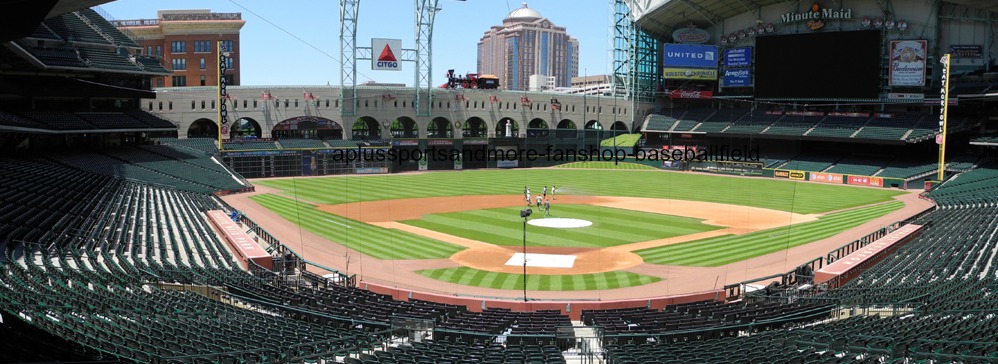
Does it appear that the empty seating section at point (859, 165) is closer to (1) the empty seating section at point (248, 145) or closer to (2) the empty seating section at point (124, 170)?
(1) the empty seating section at point (248, 145)

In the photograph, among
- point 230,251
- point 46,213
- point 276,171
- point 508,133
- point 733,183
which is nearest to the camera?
point 46,213

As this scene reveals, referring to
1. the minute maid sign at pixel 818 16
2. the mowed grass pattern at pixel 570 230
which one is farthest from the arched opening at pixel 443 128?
the mowed grass pattern at pixel 570 230

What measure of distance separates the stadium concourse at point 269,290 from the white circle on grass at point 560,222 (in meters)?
14.6

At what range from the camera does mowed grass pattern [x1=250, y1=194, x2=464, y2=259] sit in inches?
1439

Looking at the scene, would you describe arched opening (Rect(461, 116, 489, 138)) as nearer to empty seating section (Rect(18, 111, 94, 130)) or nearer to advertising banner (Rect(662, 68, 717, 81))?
advertising banner (Rect(662, 68, 717, 81))

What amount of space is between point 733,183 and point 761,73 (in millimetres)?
18932

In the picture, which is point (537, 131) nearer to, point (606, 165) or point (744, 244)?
point (606, 165)

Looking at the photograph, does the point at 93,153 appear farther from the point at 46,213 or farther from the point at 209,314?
the point at 209,314

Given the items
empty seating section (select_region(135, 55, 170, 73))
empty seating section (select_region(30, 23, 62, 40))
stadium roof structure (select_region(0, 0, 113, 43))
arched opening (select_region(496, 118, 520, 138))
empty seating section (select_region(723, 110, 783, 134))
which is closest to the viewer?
Answer: stadium roof structure (select_region(0, 0, 113, 43))

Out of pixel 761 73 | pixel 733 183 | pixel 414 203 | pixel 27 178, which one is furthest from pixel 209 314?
pixel 761 73

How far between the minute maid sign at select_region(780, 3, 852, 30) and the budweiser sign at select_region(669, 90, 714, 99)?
46.1ft

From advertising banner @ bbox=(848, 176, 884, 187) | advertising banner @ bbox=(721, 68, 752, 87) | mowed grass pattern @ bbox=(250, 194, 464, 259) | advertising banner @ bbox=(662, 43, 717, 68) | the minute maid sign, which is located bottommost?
mowed grass pattern @ bbox=(250, 194, 464, 259)

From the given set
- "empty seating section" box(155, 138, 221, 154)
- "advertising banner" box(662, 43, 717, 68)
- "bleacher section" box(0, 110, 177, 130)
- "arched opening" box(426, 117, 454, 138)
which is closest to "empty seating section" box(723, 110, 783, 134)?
"advertising banner" box(662, 43, 717, 68)

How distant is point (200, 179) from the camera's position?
61000mm
